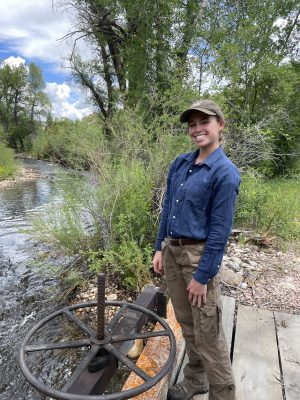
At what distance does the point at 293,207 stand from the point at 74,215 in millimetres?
4039

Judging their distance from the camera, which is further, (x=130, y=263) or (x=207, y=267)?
(x=130, y=263)

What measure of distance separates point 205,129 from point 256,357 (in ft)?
5.91

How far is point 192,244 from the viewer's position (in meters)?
1.82

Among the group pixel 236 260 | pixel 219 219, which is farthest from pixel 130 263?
pixel 219 219

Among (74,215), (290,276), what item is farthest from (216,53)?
(290,276)

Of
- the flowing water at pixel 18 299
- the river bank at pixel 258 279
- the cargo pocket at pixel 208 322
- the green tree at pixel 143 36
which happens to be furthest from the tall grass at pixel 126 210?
the green tree at pixel 143 36

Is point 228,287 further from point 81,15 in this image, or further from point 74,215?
point 81,15

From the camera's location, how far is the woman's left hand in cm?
174

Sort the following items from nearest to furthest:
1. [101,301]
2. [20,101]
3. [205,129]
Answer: [101,301] → [205,129] → [20,101]

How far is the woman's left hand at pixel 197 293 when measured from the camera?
174 centimetres

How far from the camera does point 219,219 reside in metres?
1.66

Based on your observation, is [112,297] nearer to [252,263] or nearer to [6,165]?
[252,263]

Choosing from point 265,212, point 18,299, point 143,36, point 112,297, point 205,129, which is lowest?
point 18,299

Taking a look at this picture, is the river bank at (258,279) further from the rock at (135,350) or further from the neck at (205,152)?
the neck at (205,152)
